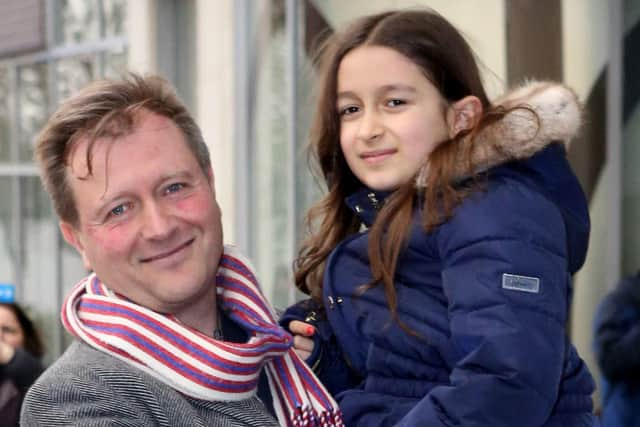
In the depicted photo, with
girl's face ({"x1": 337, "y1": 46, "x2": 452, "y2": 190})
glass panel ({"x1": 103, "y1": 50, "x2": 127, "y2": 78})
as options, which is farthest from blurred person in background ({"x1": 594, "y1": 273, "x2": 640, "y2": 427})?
glass panel ({"x1": 103, "y1": 50, "x2": 127, "y2": 78})

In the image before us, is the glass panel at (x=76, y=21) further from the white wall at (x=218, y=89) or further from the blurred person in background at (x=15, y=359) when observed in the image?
the blurred person in background at (x=15, y=359)

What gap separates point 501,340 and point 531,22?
3017 millimetres

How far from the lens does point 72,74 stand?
841cm

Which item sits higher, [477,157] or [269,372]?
[477,157]

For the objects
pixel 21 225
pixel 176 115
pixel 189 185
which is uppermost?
pixel 176 115

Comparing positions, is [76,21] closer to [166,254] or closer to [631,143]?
[631,143]

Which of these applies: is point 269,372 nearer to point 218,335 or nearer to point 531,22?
point 218,335

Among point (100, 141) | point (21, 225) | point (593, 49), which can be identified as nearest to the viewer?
point (100, 141)

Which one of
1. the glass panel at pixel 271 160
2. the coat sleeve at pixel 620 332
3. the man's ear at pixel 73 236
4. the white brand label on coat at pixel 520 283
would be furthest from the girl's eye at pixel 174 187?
the glass panel at pixel 271 160

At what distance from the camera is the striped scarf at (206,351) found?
209 cm

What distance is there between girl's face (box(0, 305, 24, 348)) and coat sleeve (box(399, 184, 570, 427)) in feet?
13.3

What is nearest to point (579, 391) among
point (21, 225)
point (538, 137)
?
point (538, 137)

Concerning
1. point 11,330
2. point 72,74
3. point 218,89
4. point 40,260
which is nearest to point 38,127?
point 72,74

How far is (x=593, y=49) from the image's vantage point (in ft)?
15.1
